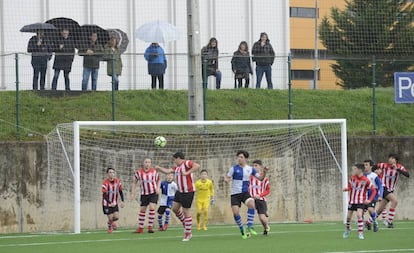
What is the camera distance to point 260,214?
23359 mm

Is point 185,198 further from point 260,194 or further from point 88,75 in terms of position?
point 88,75

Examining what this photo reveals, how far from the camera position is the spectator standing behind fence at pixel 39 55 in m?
28.8

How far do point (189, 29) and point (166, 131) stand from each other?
289 cm

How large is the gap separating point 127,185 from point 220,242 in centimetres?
683

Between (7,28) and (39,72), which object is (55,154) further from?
(7,28)

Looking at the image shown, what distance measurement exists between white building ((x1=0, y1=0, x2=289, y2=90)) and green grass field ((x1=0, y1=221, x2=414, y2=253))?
5.65 metres

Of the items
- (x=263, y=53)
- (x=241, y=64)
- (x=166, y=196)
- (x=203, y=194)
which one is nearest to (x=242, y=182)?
(x=166, y=196)

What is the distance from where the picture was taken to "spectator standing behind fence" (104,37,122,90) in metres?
29.3

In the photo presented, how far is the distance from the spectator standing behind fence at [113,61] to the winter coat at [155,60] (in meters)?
0.81

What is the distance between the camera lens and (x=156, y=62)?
3005 centimetres

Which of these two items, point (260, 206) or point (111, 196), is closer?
point (260, 206)

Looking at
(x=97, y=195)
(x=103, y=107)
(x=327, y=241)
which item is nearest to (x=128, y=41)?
(x=103, y=107)

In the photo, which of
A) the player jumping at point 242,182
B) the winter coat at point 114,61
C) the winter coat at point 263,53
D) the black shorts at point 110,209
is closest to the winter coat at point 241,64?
the winter coat at point 263,53

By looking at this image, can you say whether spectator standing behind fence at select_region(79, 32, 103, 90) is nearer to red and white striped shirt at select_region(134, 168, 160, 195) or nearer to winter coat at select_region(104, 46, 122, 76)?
winter coat at select_region(104, 46, 122, 76)
